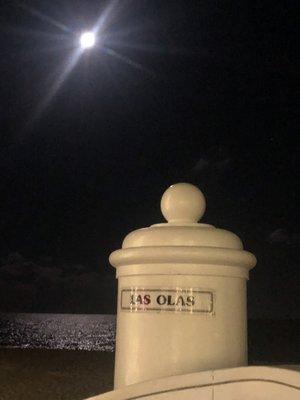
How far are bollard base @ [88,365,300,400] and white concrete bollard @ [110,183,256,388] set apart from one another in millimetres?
164

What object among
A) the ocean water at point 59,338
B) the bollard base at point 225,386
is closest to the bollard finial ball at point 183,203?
the bollard base at point 225,386

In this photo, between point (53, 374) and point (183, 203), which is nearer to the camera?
point (183, 203)

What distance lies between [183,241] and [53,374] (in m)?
11.0

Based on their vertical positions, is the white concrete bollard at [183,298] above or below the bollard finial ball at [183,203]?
below

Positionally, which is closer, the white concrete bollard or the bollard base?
the bollard base

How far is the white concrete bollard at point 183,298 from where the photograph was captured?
7.30ft

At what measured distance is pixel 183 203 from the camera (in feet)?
7.77

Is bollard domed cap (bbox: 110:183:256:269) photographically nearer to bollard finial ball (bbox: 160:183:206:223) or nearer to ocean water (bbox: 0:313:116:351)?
bollard finial ball (bbox: 160:183:206:223)

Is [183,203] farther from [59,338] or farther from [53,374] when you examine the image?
[59,338]

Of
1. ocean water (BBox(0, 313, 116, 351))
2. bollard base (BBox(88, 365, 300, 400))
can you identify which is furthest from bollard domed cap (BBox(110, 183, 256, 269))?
ocean water (BBox(0, 313, 116, 351))

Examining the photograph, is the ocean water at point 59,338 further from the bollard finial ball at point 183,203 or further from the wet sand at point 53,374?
the bollard finial ball at point 183,203

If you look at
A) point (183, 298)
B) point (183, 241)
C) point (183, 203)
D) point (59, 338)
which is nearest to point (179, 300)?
point (183, 298)

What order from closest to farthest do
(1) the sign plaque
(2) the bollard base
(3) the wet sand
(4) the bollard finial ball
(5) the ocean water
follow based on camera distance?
1. (2) the bollard base
2. (1) the sign plaque
3. (4) the bollard finial ball
4. (3) the wet sand
5. (5) the ocean water

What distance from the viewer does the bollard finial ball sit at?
7.77 ft
